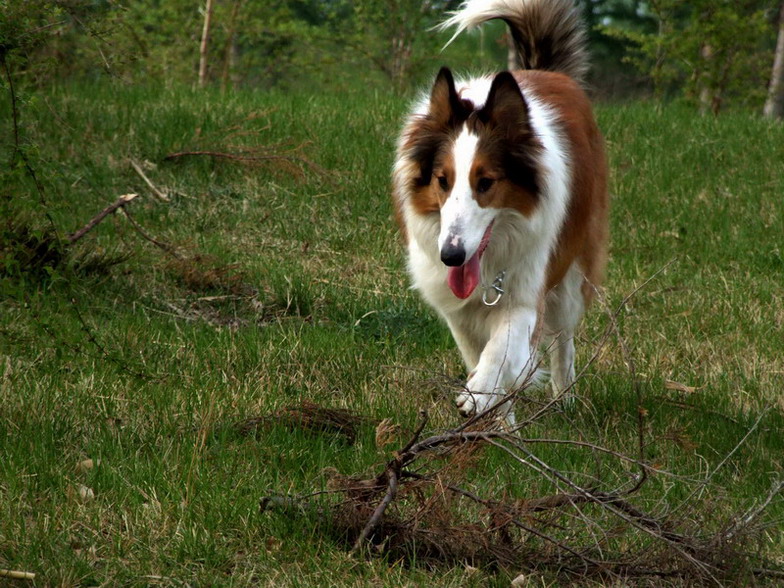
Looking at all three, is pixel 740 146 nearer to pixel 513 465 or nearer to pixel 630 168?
pixel 630 168

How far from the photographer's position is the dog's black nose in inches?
157

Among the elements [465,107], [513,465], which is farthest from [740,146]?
[513,465]

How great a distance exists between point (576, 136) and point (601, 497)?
7.60ft

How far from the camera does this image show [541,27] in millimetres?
5719

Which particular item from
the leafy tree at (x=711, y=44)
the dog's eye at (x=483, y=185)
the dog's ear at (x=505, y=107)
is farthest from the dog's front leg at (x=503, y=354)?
the leafy tree at (x=711, y=44)

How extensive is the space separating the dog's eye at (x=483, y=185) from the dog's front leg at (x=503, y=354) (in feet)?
1.99

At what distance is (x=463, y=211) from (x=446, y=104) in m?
0.53

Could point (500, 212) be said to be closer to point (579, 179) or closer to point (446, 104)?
point (446, 104)

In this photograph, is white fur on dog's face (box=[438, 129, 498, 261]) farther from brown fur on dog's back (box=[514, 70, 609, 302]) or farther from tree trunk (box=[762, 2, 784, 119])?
tree trunk (box=[762, 2, 784, 119])

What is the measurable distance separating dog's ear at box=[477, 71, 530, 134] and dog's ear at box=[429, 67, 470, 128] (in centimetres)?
9

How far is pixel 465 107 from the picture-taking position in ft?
14.1

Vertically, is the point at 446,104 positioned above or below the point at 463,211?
above

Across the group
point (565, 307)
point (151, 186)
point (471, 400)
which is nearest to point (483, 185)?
point (471, 400)

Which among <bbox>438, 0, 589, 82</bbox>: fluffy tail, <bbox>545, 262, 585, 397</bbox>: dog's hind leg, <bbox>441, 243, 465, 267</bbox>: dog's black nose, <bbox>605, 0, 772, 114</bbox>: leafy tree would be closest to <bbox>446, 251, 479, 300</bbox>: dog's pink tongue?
<bbox>441, 243, 465, 267</bbox>: dog's black nose
